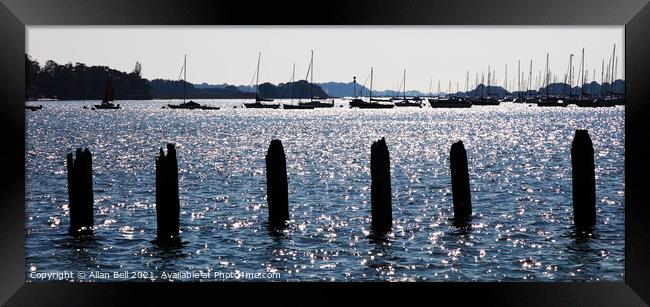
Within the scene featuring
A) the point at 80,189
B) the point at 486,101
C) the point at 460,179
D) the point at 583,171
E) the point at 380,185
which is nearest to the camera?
the point at 380,185

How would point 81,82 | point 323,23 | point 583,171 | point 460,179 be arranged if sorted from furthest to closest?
point 81,82, point 460,179, point 583,171, point 323,23

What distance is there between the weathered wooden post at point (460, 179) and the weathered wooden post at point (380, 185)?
187 centimetres

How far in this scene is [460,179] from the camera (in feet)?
61.9

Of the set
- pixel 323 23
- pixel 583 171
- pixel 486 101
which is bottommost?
pixel 583 171

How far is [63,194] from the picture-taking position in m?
34.2

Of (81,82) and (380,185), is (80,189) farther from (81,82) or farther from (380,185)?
(81,82)

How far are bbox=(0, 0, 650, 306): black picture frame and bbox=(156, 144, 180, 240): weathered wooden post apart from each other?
6.72m

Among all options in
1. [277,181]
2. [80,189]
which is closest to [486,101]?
[277,181]

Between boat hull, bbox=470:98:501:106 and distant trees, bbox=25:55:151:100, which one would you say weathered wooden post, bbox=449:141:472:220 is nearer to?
boat hull, bbox=470:98:501:106

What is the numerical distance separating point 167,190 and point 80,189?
109 inches

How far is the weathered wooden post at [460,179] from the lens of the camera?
1838 cm

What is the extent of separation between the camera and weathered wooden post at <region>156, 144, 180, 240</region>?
1566 cm
